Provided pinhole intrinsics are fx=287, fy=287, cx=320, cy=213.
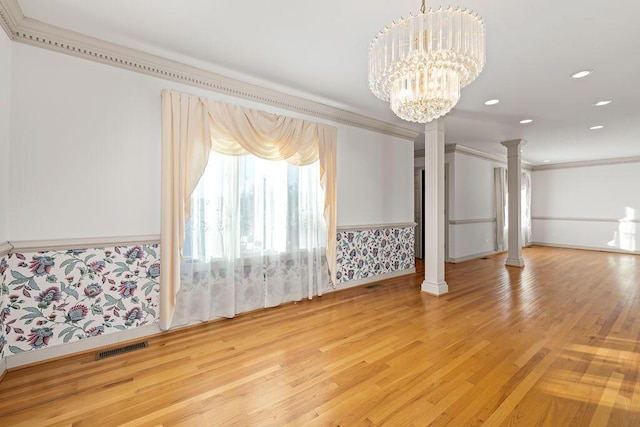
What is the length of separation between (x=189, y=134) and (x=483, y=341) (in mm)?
3395

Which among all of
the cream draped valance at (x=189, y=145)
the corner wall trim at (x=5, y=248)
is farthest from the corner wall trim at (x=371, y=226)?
the corner wall trim at (x=5, y=248)

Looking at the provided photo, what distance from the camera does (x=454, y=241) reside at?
6.46 metres

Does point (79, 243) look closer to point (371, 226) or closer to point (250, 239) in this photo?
point (250, 239)

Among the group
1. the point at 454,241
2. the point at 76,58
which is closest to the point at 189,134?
the point at 76,58

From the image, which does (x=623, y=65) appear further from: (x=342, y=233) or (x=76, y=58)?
(x=76, y=58)

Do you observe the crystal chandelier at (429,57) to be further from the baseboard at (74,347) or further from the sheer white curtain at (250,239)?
the baseboard at (74,347)

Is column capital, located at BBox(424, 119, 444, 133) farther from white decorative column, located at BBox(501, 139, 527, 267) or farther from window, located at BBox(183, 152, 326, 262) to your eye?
white decorative column, located at BBox(501, 139, 527, 267)

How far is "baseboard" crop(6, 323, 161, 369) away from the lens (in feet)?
7.12

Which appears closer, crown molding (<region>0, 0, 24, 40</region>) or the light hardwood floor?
the light hardwood floor

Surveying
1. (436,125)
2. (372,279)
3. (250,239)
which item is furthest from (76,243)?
(436,125)

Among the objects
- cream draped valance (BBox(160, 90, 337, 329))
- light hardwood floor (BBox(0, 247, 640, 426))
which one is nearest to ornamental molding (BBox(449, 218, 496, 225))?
light hardwood floor (BBox(0, 247, 640, 426))

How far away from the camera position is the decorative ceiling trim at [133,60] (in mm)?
2139

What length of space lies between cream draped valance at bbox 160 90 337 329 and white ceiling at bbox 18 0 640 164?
0.40 m

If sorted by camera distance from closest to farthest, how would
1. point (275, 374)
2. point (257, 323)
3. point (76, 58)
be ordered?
1. point (275, 374)
2. point (76, 58)
3. point (257, 323)
